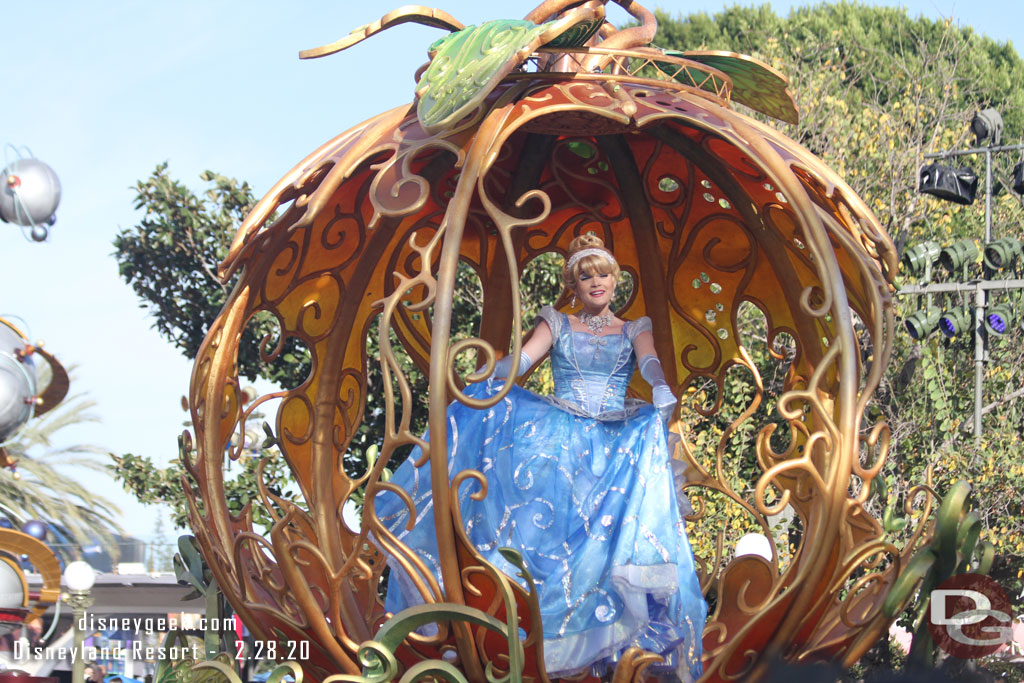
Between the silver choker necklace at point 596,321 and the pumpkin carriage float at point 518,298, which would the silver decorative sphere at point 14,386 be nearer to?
the pumpkin carriage float at point 518,298

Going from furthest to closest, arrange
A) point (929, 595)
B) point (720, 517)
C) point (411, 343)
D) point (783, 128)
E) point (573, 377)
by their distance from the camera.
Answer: point (783, 128), point (720, 517), point (411, 343), point (573, 377), point (929, 595)

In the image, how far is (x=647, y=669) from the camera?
4266mm

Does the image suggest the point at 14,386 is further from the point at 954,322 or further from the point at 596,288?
the point at 954,322

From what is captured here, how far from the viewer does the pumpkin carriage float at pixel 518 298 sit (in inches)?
163

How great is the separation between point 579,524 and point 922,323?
646 cm

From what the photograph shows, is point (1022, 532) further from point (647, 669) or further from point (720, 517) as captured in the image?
point (647, 669)

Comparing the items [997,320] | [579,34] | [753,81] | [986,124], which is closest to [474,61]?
[579,34]

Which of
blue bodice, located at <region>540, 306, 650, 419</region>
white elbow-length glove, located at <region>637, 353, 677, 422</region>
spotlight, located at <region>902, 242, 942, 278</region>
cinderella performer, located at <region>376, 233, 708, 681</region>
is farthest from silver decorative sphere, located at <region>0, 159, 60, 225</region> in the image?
spotlight, located at <region>902, 242, 942, 278</region>

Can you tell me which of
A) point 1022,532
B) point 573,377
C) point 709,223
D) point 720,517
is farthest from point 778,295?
point 1022,532

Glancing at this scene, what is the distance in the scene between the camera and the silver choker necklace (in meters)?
4.97

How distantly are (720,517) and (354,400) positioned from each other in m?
5.09

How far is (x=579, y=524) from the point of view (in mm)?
4391

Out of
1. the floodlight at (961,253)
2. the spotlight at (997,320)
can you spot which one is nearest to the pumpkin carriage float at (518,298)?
the floodlight at (961,253)

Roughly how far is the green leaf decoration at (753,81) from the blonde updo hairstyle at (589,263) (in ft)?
2.71
